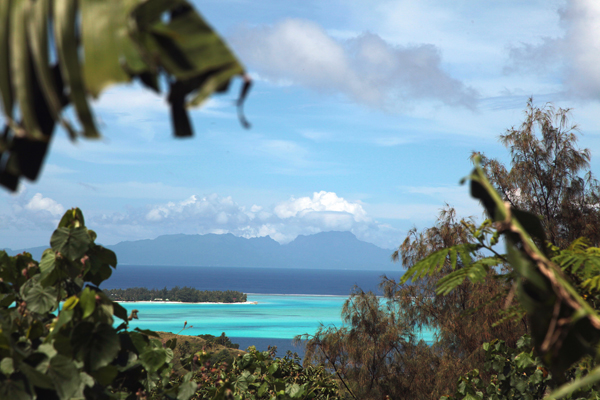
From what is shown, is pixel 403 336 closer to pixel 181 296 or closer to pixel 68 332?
pixel 68 332

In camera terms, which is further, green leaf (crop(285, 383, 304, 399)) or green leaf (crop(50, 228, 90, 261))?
green leaf (crop(285, 383, 304, 399))

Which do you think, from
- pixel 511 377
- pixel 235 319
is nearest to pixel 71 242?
pixel 511 377

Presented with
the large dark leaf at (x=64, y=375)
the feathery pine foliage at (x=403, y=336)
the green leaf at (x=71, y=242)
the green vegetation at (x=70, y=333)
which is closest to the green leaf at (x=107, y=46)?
the green vegetation at (x=70, y=333)

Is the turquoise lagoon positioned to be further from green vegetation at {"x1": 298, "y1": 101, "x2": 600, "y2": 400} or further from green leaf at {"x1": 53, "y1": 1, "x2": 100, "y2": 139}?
green leaf at {"x1": 53, "y1": 1, "x2": 100, "y2": 139}

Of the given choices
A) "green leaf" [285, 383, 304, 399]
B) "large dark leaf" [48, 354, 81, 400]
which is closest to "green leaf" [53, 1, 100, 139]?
"large dark leaf" [48, 354, 81, 400]

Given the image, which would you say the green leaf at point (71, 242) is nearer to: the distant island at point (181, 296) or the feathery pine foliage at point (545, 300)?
the feathery pine foliage at point (545, 300)

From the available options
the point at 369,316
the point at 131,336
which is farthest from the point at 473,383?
the point at 369,316
